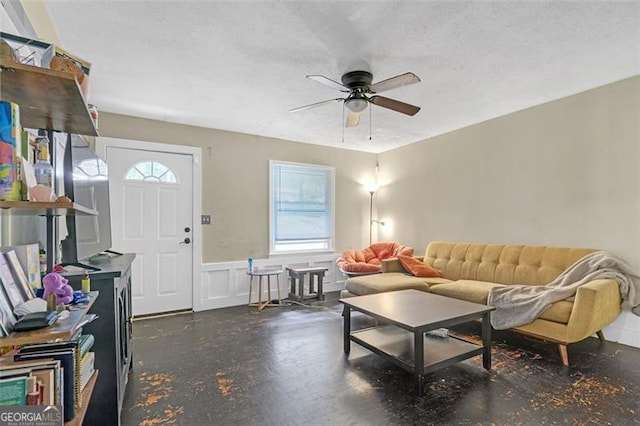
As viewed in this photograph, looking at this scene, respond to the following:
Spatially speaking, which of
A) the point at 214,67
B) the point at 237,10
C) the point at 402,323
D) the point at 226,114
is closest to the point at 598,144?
the point at 402,323

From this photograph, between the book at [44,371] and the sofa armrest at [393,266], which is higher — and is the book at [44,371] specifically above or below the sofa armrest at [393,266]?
above

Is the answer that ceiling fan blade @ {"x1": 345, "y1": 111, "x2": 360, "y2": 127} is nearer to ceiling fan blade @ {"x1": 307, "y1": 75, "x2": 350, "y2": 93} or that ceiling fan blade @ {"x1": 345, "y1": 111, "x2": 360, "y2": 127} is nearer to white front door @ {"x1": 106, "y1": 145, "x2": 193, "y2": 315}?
ceiling fan blade @ {"x1": 307, "y1": 75, "x2": 350, "y2": 93}

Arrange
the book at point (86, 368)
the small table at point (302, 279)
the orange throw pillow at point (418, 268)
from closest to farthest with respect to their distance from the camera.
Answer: the book at point (86, 368) < the orange throw pillow at point (418, 268) < the small table at point (302, 279)

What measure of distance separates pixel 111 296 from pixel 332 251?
13.0 feet

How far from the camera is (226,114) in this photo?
3836mm

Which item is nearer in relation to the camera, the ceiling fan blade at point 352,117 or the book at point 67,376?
the book at point 67,376

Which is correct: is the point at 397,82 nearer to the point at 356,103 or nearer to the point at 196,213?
the point at 356,103

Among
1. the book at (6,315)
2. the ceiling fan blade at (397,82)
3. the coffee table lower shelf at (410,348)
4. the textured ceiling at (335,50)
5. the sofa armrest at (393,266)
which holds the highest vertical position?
the textured ceiling at (335,50)

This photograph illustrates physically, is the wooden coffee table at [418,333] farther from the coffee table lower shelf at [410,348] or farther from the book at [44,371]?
the book at [44,371]

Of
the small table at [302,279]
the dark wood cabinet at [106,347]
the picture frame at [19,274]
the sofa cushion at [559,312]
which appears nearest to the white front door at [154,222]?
the small table at [302,279]

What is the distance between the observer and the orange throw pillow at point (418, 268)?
4074mm

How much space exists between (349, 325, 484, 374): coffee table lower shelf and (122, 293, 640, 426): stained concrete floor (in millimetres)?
163

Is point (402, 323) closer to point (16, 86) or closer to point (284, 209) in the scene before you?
point (16, 86)

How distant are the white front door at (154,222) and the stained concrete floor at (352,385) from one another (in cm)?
86
